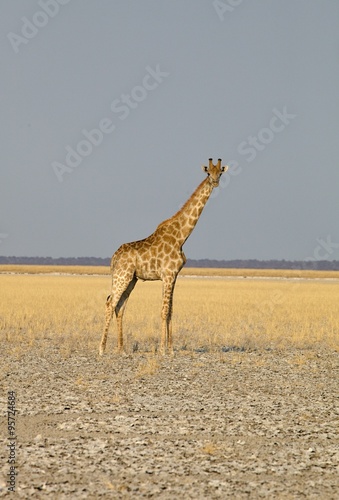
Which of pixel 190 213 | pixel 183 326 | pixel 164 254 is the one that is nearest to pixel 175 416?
pixel 164 254

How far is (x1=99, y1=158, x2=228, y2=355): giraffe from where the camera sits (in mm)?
15578

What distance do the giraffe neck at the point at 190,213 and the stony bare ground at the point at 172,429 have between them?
3.03m

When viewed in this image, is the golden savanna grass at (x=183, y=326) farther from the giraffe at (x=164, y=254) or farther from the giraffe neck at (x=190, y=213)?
the giraffe neck at (x=190, y=213)

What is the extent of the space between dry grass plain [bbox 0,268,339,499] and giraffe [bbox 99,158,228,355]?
3.80 feet

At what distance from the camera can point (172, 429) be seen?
28.1 ft

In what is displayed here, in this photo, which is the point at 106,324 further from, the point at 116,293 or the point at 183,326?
the point at 183,326

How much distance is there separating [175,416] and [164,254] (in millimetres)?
6678

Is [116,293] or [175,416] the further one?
[116,293]

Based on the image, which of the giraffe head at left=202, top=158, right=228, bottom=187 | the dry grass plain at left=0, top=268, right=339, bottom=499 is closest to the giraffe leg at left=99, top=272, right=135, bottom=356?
the dry grass plain at left=0, top=268, right=339, bottom=499

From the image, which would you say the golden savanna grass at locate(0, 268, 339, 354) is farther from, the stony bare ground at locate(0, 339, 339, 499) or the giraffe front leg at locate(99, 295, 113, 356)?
the stony bare ground at locate(0, 339, 339, 499)

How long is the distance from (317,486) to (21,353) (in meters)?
10.6

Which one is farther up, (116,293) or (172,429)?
(116,293)

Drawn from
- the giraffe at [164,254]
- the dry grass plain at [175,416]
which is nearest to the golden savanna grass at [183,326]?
the dry grass plain at [175,416]

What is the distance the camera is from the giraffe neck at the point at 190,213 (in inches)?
626
